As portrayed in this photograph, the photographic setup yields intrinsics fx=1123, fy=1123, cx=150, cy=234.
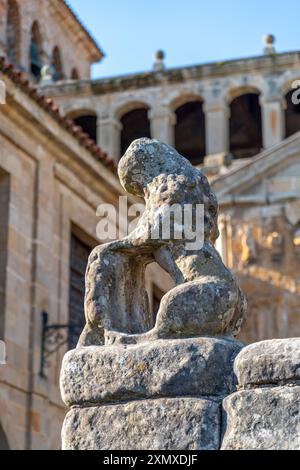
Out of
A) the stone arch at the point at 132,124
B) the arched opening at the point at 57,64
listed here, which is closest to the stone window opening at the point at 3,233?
the stone arch at the point at 132,124

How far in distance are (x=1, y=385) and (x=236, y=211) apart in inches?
392

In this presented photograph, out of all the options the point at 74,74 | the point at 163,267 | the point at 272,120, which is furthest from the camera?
the point at 74,74

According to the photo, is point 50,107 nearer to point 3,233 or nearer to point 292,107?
point 3,233

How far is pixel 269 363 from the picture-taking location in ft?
13.0

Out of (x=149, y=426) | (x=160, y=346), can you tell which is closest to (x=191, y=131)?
(x=160, y=346)

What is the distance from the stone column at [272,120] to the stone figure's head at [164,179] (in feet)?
69.4

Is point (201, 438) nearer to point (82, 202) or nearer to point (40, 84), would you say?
point (82, 202)

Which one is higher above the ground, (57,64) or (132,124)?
(57,64)

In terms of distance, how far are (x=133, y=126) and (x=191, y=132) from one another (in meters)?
1.57

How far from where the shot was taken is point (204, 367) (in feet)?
13.3

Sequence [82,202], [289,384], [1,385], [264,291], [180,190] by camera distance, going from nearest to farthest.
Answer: [289,384]
[180,190]
[1,385]
[82,202]
[264,291]

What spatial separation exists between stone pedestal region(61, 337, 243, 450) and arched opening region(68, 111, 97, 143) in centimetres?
2320

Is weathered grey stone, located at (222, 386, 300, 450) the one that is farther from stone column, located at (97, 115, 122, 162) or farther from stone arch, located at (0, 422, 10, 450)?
stone column, located at (97, 115, 122, 162)
